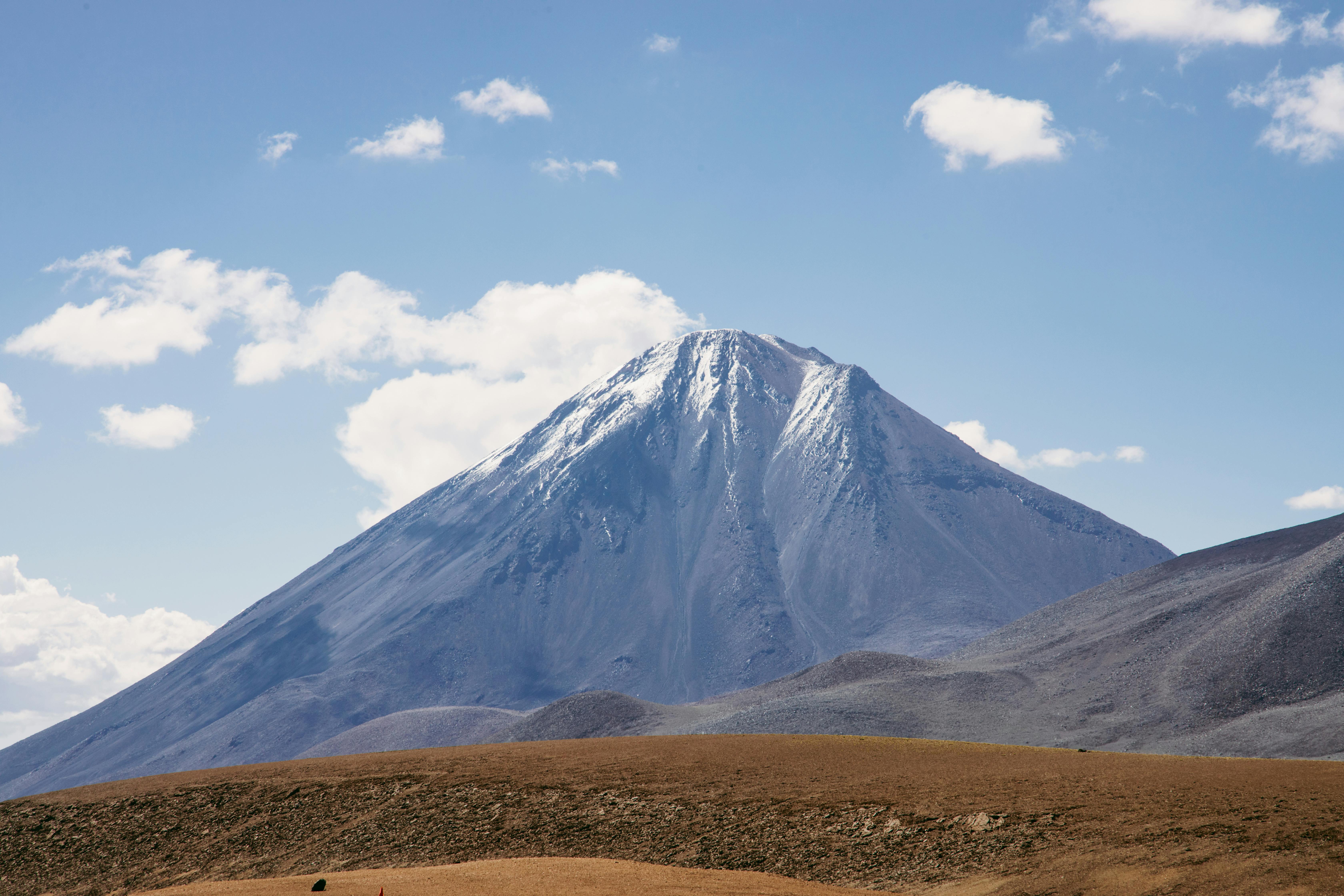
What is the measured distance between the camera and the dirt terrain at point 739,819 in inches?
867

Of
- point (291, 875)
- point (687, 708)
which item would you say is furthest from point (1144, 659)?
point (291, 875)

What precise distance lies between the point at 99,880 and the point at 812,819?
2172 cm

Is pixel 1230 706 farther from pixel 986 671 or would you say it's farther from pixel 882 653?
pixel 882 653

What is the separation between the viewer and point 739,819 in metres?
28.4

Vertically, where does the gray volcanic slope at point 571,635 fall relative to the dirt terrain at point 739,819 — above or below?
above

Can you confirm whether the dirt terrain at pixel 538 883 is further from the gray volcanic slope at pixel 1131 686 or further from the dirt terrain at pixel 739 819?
the gray volcanic slope at pixel 1131 686

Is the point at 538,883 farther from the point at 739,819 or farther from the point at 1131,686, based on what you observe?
the point at 1131,686

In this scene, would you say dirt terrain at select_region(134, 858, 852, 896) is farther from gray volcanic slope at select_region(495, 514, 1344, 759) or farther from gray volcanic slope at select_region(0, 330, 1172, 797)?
gray volcanic slope at select_region(0, 330, 1172, 797)

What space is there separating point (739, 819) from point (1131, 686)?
66.7m

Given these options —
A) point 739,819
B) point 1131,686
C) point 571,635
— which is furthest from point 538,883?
point 571,635

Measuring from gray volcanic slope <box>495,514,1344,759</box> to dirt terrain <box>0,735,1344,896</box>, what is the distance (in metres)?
38.2

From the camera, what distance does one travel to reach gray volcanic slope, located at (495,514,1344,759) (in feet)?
237

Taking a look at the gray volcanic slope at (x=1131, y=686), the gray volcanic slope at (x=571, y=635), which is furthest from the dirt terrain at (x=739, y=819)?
the gray volcanic slope at (x=571, y=635)

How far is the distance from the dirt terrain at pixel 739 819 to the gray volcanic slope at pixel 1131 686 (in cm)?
3821
